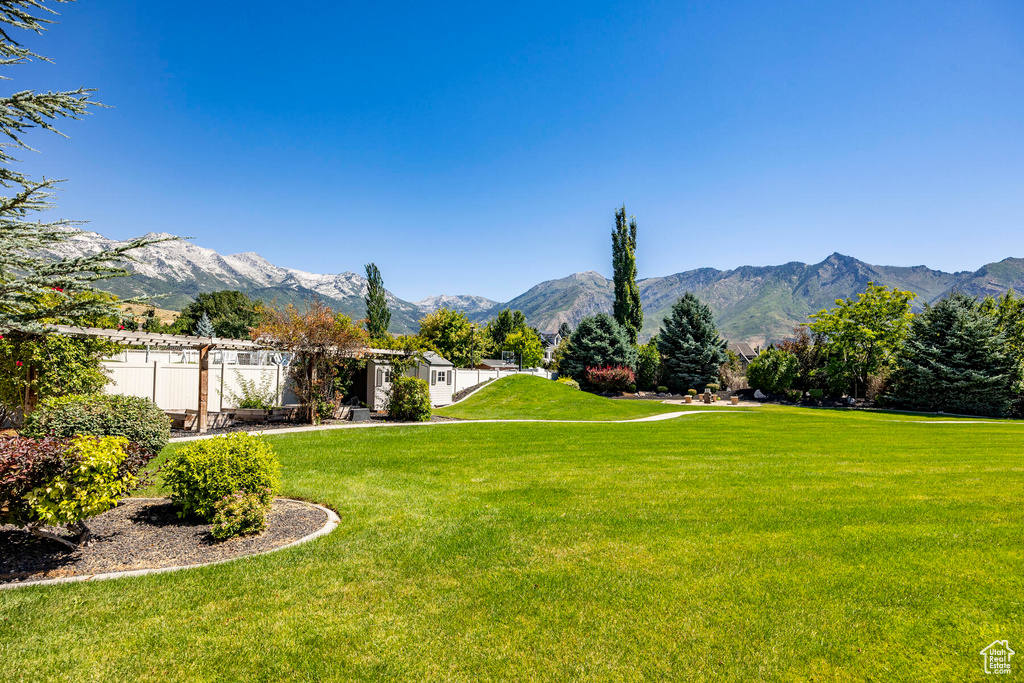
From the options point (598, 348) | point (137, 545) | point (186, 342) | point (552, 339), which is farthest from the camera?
point (552, 339)

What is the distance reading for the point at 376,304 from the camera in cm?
4900

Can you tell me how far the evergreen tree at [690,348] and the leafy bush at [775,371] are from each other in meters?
2.98

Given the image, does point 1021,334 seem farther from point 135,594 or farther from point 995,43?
point 135,594

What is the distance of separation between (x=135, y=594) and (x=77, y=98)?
529cm

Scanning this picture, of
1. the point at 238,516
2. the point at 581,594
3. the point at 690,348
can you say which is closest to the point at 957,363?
the point at 690,348

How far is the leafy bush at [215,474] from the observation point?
592 centimetres

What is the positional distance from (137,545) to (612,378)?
32366 millimetres

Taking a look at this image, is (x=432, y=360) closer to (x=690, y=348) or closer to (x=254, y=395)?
(x=254, y=395)

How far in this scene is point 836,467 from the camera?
9641 millimetres

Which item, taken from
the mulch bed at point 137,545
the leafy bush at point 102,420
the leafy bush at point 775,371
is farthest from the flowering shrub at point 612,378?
the mulch bed at point 137,545

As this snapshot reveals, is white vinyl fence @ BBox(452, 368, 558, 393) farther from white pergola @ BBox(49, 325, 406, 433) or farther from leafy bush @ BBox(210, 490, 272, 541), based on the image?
leafy bush @ BBox(210, 490, 272, 541)

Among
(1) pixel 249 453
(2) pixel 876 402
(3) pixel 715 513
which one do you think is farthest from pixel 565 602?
(2) pixel 876 402

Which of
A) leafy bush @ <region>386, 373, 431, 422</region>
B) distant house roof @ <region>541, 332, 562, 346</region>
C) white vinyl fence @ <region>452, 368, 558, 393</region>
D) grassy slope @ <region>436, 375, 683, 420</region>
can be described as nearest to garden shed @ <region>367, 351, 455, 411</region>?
grassy slope @ <region>436, 375, 683, 420</region>

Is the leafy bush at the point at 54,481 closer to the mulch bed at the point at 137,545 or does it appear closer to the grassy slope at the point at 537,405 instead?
the mulch bed at the point at 137,545
